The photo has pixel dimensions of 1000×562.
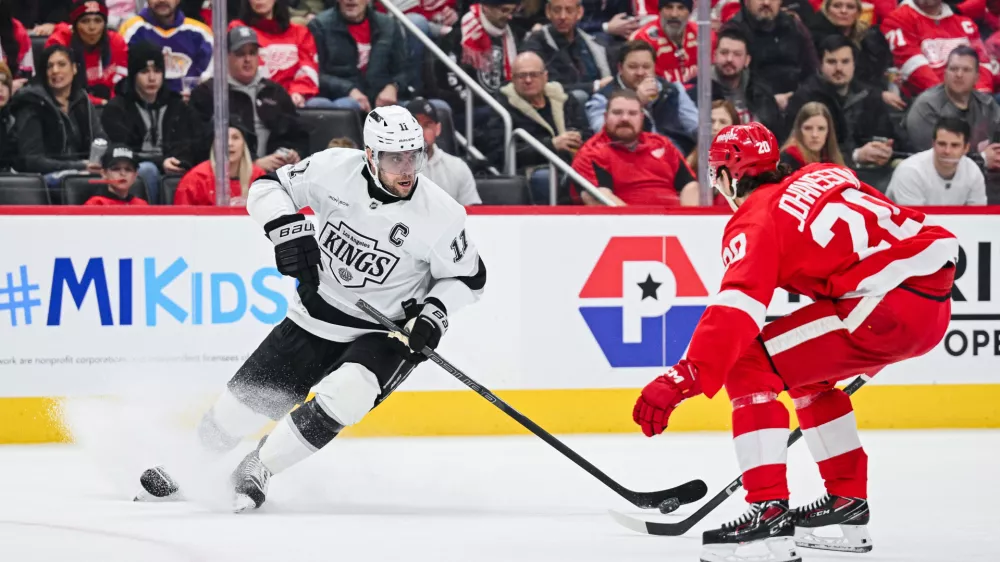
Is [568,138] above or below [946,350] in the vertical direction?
above

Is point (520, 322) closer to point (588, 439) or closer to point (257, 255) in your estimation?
point (588, 439)

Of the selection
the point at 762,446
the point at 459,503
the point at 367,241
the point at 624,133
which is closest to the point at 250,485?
the point at 459,503

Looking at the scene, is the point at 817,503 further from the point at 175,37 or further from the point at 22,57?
the point at 22,57

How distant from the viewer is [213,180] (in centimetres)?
549

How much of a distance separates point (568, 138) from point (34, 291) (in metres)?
2.44

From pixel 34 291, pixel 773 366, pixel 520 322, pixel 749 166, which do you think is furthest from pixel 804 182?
pixel 34 291

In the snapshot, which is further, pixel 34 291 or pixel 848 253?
pixel 34 291

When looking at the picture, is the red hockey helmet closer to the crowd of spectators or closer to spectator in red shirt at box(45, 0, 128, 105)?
the crowd of spectators

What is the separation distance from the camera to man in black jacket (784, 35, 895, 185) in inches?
237

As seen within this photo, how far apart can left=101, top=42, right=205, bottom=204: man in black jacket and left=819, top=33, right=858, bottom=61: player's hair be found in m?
2.99

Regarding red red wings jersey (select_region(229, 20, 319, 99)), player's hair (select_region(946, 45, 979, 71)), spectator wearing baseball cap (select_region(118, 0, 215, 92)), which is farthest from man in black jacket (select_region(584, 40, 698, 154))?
spectator wearing baseball cap (select_region(118, 0, 215, 92))

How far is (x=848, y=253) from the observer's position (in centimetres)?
297

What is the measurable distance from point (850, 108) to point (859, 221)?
11.1 feet

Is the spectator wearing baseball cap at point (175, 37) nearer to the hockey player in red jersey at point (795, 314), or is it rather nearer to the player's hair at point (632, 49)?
the player's hair at point (632, 49)
